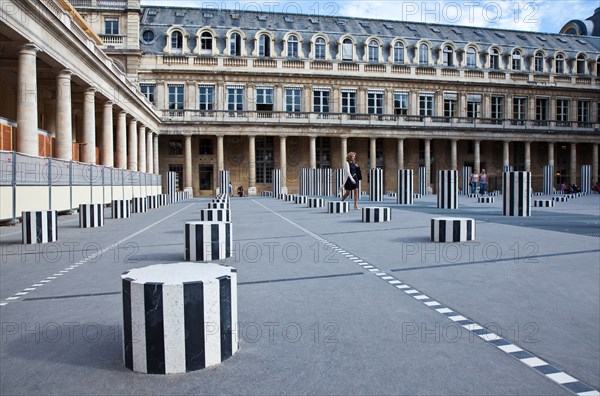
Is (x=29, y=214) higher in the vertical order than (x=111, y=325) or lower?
higher

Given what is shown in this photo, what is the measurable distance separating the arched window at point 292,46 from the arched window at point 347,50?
5.21m

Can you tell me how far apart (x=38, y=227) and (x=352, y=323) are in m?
8.81

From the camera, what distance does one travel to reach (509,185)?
16672mm

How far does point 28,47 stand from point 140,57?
32695 millimetres

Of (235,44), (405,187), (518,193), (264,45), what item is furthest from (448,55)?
(518,193)

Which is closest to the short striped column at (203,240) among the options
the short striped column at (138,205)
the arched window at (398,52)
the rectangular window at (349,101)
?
Answer: the short striped column at (138,205)

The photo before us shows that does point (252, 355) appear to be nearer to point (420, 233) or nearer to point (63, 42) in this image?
point (420, 233)

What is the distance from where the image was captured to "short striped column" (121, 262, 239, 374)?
127 inches

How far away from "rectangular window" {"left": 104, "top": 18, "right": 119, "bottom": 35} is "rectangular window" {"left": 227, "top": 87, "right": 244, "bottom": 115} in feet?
38.8

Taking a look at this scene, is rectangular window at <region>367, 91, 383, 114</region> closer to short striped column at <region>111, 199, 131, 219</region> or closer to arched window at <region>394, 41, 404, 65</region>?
arched window at <region>394, 41, 404, 65</region>

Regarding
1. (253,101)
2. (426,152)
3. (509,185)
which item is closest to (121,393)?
(509,185)

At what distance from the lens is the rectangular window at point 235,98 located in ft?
170

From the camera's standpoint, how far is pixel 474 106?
57969 millimetres

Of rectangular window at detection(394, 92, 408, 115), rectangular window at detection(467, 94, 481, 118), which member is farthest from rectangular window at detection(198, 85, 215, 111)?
rectangular window at detection(467, 94, 481, 118)
